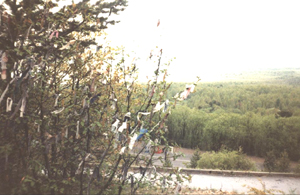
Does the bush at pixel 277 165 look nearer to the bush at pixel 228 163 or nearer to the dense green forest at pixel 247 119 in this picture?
the bush at pixel 228 163

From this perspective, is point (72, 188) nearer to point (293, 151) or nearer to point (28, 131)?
point (28, 131)

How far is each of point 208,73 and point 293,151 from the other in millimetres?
19033

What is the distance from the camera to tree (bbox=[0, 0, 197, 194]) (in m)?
4.52

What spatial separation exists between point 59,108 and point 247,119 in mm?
17245

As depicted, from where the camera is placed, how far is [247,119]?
19609 mm

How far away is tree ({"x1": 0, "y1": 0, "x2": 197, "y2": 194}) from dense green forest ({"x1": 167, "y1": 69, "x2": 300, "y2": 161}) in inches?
461

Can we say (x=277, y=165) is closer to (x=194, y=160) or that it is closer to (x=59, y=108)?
(x=194, y=160)

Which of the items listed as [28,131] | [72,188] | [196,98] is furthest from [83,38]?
[196,98]

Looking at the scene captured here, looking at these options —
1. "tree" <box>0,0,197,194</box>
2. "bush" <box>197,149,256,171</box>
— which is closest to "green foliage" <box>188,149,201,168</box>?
"bush" <box>197,149,256,171</box>

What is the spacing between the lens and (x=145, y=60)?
5.06 m

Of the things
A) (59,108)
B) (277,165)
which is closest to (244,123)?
(277,165)

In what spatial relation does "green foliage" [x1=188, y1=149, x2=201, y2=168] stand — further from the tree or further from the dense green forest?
the tree

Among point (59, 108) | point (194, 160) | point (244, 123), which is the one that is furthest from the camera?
point (244, 123)

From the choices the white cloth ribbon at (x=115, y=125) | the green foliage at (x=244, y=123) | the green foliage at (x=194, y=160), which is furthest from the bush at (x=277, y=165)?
the white cloth ribbon at (x=115, y=125)
